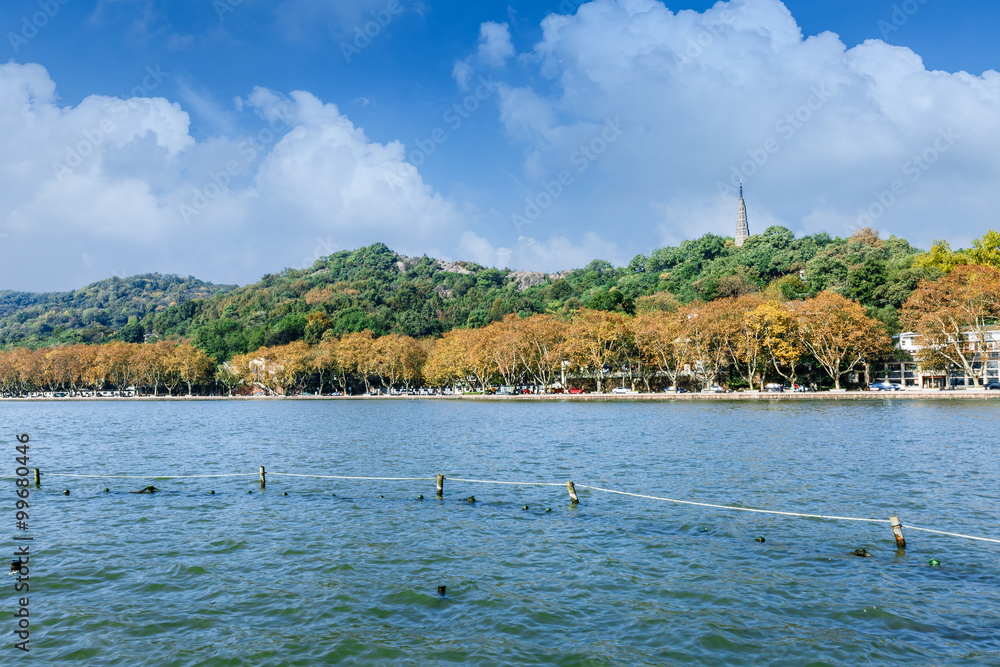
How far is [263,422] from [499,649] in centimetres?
5066

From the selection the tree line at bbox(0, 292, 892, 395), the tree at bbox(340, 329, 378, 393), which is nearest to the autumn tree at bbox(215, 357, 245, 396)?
the tree line at bbox(0, 292, 892, 395)

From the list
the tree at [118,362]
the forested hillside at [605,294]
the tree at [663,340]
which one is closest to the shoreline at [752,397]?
the tree at [663,340]

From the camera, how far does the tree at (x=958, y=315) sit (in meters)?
65.2

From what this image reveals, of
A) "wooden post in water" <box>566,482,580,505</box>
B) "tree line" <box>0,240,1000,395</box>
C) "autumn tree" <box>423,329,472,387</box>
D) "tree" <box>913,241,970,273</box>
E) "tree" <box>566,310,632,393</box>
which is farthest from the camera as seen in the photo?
"autumn tree" <box>423,329,472,387</box>

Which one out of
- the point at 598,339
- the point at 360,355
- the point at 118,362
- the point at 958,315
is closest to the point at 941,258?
the point at 958,315

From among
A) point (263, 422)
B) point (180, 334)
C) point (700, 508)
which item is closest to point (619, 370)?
point (263, 422)

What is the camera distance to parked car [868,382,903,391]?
76.6 m

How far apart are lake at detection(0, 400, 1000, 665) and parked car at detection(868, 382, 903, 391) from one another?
5404cm

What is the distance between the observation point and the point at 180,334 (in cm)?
17275

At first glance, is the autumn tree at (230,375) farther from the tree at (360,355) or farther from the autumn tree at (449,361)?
the autumn tree at (449,361)

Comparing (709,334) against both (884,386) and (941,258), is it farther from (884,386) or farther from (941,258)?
(941,258)

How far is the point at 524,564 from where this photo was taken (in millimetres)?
13922

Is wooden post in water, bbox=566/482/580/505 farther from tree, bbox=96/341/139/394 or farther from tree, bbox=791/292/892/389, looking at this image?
tree, bbox=96/341/139/394

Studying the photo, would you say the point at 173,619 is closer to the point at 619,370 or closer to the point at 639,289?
the point at 619,370
